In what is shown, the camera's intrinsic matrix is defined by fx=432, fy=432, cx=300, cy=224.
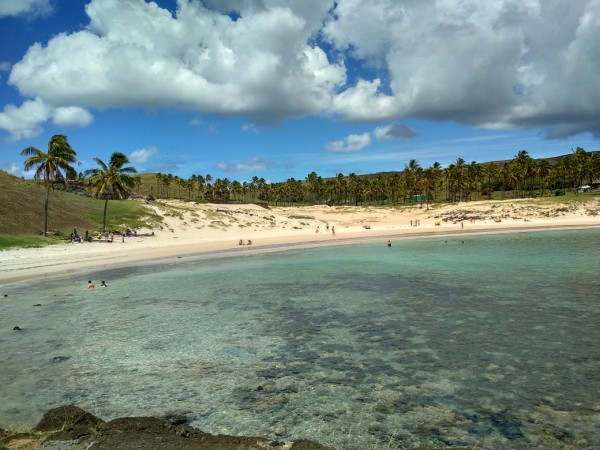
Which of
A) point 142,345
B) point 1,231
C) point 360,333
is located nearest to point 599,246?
point 360,333

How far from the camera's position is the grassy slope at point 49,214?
5016 cm

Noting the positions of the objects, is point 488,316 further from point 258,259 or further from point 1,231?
point 1,231

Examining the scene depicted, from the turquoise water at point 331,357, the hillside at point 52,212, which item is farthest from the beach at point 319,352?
the hillside at point 52,212

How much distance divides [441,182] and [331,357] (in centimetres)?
13504

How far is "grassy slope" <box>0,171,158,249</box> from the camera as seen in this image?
165 ft

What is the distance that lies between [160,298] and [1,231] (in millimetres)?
33623

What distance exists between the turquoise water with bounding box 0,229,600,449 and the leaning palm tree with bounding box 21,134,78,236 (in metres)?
27.1

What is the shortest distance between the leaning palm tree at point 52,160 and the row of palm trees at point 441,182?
7408 centimetres

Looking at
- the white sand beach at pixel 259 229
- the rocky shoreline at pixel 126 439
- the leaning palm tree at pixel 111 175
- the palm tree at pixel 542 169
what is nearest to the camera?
the rocky shoreline at pixel 126 439

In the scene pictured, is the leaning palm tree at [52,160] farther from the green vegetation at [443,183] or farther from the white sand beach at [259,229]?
the green vegetation at [443,183]

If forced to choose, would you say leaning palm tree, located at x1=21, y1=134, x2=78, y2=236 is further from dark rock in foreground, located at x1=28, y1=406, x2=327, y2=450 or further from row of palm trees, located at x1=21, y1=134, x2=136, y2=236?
dark rock in foreground, located at x1=28, y1=406, x2=327, y2=450

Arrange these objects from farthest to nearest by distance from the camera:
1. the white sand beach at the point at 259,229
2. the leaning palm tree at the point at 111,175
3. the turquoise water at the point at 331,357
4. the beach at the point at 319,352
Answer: the leaning palm tree at the point at 111,175, the white sand beach at the point at 259,229, the turquoise water at the point at 331,357, the beach at the point at 319,352

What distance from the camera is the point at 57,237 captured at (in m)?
53.2

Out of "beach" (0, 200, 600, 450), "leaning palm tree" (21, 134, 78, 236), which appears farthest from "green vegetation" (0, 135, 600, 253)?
"beach" (0, 200, 600, 450)
